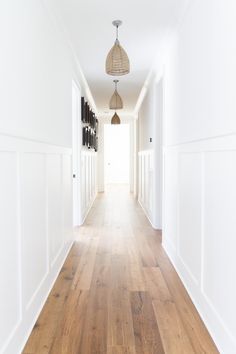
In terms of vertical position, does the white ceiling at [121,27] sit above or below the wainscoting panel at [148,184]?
above

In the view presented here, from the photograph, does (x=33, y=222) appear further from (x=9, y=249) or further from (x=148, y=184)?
(x=148, y=184)

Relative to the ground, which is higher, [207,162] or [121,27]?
[121,27]

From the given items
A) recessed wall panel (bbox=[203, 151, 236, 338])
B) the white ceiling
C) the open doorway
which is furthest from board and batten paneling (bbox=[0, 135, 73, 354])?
the open doorway

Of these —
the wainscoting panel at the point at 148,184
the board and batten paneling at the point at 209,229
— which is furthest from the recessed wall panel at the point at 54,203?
the wainscoting panel at the point at 148,184

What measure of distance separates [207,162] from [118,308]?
118 centimetres

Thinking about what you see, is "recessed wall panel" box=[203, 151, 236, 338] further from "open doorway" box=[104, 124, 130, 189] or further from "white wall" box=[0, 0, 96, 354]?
"open doorway" box=[104, 124, 130, 189]

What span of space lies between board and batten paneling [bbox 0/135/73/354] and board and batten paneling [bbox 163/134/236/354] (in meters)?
1.07

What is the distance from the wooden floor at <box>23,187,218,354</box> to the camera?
5.91 ft

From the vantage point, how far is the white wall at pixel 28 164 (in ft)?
4.99

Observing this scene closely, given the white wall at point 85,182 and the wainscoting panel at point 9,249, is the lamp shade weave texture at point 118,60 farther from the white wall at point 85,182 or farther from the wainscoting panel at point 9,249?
the white wall at point 85,182

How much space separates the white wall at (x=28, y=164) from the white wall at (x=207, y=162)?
1.07 metres

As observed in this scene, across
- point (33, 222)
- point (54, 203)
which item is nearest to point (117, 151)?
point (54, 203)

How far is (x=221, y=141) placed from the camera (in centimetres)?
169

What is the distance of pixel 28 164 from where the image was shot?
6.19 ft
